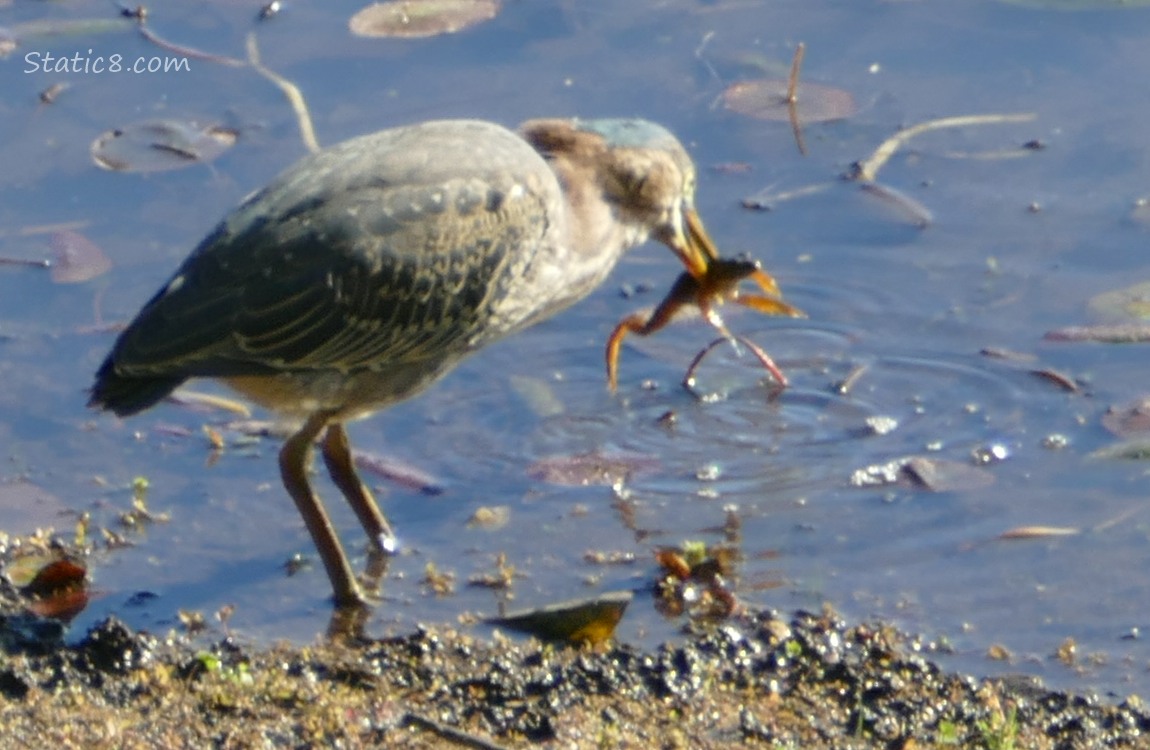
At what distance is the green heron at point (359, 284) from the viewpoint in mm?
5359

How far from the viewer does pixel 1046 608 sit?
551 centimetres

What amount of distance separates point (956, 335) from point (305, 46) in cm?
329

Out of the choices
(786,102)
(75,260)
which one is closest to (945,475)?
(786,102)

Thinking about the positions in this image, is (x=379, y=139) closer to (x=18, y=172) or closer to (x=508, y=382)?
(x=508, y=382)

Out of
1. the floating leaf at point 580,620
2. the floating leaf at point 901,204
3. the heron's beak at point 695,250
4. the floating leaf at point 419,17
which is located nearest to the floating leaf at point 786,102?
the floating leaf at point 901,204

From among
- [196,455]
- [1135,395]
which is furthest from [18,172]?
[1135,395]

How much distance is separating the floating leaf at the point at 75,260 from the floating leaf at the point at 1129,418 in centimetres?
363

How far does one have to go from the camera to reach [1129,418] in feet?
20.8

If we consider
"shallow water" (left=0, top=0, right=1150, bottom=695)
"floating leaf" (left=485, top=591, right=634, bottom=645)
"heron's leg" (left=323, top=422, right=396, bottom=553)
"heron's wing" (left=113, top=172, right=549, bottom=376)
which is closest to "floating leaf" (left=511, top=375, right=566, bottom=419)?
"shallow water" (left=0, top=0, right=1150, bottom=695)

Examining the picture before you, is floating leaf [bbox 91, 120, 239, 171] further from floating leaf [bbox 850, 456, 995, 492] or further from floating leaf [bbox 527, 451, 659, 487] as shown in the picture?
floating leaf [bbox 850, 456, 995, 492]

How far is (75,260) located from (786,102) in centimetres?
298

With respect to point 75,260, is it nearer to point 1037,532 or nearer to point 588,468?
point 588,468

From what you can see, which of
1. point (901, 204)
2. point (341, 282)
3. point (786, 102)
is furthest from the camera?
point (786, 102)

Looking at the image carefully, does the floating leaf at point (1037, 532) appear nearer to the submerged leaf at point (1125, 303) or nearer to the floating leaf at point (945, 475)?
the floating leaf at point (945, 475)
